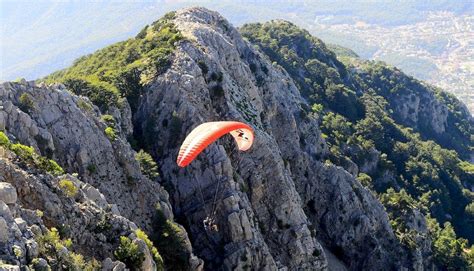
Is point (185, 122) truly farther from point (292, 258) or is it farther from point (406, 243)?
point (406, 243)

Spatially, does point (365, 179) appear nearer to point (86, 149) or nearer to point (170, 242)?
point (170, 242)

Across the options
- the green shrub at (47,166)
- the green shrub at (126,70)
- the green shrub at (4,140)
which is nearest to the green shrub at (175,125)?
the green shrub at (126,70)

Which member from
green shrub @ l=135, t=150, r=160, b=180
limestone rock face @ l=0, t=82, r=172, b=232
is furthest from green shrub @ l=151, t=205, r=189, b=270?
green shrub @ l=135, t=150, r=160, b=180

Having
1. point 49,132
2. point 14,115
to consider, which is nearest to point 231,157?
point 49,132

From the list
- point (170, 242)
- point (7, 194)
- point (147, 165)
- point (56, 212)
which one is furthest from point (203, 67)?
point (7, 194)

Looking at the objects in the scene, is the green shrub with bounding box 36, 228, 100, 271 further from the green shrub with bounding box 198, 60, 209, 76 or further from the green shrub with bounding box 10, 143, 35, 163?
the green shrub with bounding box 198, 60, 209, 76

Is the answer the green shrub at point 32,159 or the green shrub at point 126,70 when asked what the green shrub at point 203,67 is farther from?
the green shrub at point 32,159

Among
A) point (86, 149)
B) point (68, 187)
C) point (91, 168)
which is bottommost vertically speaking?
point (91, 168)
